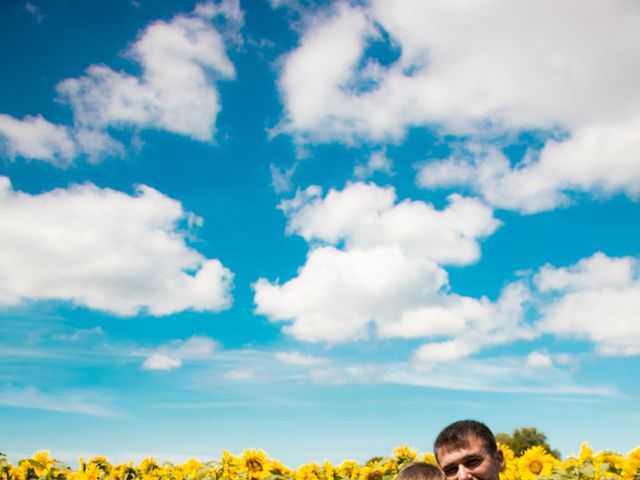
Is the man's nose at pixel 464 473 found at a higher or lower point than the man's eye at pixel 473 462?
lower

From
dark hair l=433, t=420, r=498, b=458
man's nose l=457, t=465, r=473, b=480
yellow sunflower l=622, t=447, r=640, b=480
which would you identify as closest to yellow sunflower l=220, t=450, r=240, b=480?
dark hair l=433, t=420, r=498, b=458

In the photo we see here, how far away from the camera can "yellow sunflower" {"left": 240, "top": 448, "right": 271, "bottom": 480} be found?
22.7 ft

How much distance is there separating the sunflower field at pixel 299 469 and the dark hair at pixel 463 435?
124 centimetres

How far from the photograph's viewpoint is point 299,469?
7816 mm

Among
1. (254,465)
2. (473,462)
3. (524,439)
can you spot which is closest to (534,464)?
(473,462)

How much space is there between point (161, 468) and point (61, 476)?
1.22 m

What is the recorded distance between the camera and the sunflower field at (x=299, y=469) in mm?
6797

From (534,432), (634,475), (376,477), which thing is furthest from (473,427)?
(534,432)

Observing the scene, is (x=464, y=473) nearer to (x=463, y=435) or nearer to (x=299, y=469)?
(x=463, y=435)

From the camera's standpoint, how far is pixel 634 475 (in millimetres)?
7336

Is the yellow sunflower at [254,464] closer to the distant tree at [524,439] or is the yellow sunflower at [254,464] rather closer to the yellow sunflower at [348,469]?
the yellow sunflower at [348,469]

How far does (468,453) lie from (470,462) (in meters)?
0.08

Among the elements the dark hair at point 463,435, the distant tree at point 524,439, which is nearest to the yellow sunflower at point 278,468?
the dark hair at point 463,435

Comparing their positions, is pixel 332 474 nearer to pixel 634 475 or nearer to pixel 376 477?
pixel 376 477
